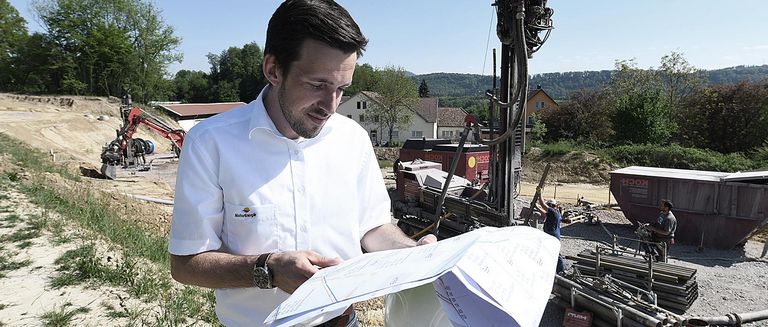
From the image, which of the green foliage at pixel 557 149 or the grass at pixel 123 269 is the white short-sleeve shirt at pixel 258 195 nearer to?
the grass at pixel 123 269

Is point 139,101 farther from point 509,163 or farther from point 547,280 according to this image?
point 547,280

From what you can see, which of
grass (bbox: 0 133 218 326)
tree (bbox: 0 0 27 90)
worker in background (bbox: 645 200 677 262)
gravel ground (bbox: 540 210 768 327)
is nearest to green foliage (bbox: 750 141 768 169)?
gravel ground (bbox: 540 210 768 327)

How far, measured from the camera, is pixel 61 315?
12.8 ft

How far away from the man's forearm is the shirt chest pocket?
10 cm

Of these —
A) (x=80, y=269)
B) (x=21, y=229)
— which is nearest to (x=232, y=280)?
(x=80, y=269)

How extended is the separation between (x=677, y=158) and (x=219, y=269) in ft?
98.3

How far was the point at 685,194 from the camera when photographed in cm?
1377

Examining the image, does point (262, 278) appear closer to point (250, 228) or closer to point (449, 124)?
point (250, 228)

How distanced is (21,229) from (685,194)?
657 inches

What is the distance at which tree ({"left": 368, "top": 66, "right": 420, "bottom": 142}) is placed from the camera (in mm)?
51812

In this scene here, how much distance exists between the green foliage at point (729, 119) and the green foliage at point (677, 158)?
4858mm

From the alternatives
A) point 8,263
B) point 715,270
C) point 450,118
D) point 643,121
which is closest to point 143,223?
point 8,263

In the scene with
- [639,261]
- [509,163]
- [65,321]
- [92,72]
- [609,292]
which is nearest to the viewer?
[65,321]

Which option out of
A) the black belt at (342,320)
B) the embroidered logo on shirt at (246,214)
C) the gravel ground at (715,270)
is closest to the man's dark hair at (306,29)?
the embroidered logo on shirt at (246,214)
